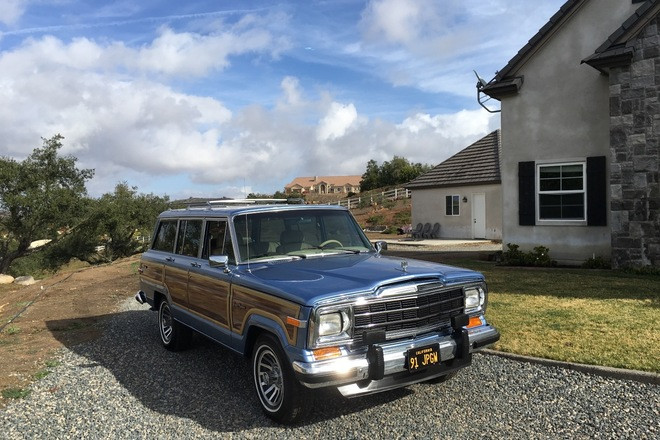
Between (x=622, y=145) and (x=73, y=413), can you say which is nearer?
(x=73, y=413)

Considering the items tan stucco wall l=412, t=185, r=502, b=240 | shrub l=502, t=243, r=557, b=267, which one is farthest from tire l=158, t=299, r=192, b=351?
tan stucco wall l=412, t=185, r=502, b=240

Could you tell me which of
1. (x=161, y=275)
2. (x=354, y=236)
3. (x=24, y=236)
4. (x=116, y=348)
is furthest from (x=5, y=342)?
(x=24, y=236)

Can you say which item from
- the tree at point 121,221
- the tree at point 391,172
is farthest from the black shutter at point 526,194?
the tree at point 391,172

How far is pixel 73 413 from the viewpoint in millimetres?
4645

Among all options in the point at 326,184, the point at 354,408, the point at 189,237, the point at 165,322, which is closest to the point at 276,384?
the point at 354,408

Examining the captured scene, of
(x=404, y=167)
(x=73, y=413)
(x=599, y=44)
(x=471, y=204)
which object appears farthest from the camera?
(x=404, y=167)

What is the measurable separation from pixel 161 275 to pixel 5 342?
9.25 ft

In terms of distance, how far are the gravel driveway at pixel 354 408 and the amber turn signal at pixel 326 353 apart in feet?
2.23

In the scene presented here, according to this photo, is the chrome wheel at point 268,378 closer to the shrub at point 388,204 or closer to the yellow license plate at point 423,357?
the yellow license plate at point 423,357

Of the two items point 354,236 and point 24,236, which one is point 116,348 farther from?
point 24,236

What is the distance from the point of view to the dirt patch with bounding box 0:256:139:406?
20.3 ft

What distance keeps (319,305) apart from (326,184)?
12093cm

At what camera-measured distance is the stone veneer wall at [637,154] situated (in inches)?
402

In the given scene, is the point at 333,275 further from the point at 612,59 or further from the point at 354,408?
the point at 612,59
